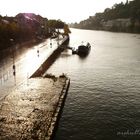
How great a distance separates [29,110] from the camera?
114 feet

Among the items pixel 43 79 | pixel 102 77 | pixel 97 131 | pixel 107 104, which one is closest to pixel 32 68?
pixel 43 79

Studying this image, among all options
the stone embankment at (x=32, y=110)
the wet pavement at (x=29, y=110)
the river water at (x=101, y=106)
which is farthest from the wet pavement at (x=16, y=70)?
the river water at (x=101, y=106)

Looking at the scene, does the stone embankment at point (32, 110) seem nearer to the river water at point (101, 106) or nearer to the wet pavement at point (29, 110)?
the wet pavement at point (29, 110)

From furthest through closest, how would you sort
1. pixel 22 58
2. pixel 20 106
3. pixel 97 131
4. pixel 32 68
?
pixel 22 58 → pixel 32 68 → pixel 20 106 → pixel 97 131

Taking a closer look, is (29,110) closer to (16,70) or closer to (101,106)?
(101,106)

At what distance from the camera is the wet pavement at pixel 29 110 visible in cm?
→ 2895

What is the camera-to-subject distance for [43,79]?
5172cm

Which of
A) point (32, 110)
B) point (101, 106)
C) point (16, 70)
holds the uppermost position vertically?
point (16, 70)

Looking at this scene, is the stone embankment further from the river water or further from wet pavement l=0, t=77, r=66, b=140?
the river water

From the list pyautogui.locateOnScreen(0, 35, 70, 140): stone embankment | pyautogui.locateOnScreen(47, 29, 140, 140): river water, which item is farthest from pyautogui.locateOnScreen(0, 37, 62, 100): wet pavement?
pyautogui.locateOnScreen(47, 29, 140, 140): river water

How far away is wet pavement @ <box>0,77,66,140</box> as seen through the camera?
95.0ft

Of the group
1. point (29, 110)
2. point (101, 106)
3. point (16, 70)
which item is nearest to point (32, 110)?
point (29, 110)

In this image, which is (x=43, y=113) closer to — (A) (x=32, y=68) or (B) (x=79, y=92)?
(B) (x=79, y=92)

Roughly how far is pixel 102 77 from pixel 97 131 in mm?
28973
